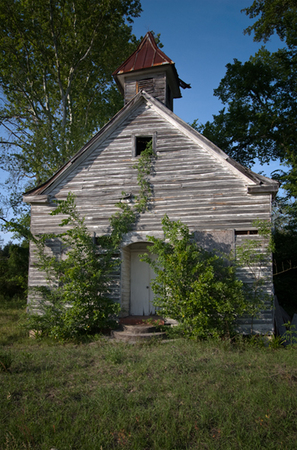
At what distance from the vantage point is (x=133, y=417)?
4406 mm

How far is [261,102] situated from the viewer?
76.1 feet

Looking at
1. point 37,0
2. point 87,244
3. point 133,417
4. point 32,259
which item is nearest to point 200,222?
point 87,244

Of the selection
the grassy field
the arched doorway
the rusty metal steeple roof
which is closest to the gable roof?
the rusty metal steeple roof

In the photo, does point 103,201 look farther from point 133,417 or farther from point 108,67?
point 108,67

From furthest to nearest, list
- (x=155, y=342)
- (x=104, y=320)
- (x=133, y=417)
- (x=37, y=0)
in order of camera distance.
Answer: (x=37, y=0) < (x=104, y=320) < (x=155, y=342) < (x=133, y=417)

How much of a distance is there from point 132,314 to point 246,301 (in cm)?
432

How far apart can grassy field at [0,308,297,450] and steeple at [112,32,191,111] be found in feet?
35.3

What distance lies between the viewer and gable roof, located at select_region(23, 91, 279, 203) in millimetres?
9703

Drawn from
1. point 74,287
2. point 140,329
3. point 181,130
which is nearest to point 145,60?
point 181,130

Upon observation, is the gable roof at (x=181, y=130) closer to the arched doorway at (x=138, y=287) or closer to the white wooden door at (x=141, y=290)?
the arched doorway at (x=138, y=287)

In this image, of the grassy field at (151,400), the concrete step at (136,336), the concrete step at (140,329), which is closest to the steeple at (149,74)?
the concrete step at (140,329)

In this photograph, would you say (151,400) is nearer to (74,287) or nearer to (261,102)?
(74,287)

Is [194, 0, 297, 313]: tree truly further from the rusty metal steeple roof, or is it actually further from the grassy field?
the grassy field

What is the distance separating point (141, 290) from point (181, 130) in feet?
18.7
